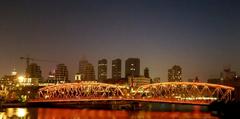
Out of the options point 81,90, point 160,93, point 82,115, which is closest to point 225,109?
point 82,115

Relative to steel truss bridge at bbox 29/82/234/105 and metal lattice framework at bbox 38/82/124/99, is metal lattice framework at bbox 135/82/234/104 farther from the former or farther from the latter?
metal lattice framework at bbox 38/82/124/99

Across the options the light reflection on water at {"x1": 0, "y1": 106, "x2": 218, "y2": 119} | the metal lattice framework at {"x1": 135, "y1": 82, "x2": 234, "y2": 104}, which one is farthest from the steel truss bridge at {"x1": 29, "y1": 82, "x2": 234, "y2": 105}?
the light reflection on water at {"x1": 0, "y1": 106, "x2": 218, "y2": 119}

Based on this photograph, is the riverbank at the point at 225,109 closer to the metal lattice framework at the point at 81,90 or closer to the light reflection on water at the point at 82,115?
the light reflection on water at the point at 82,115

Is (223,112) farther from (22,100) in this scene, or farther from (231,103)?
(22,100)

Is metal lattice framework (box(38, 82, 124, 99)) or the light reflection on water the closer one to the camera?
the light reflection on water

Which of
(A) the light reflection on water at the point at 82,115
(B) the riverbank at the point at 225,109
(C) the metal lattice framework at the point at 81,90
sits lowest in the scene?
(A) the light reflection on water at the point at 82,115

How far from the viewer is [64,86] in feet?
430

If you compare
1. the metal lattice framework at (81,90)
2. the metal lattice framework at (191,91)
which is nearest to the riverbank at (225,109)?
the metal lattice framework at (191,91)

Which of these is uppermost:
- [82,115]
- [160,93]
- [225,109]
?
[160,93]

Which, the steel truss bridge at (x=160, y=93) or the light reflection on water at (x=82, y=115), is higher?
the steel truss bridge at (x=160, y=93)

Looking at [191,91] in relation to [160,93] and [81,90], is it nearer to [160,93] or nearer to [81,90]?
[160,93]

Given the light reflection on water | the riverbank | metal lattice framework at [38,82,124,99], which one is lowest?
the light reflection on water

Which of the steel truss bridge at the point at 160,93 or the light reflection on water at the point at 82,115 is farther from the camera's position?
the steel truss bridge at the point at 160,93

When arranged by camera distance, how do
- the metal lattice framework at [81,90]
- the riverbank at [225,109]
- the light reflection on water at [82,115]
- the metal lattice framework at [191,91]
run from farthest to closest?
the metal lattice framework at [81,90] → the metal lattice framework at [191,91] → the riverbank at [225,109] → the light reflection on water at [82,115]
